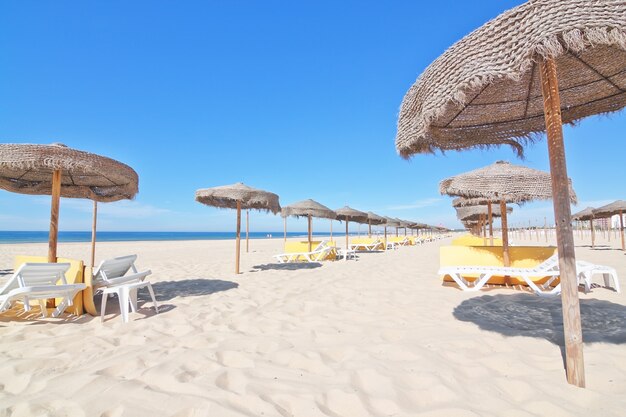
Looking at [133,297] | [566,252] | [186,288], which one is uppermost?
[566,252]

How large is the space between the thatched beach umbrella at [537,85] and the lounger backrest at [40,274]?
3983 millimetres

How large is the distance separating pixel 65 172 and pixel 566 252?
616 centimetres

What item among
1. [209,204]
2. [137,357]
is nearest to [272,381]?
[137,357]

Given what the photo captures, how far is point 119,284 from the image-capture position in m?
3.84

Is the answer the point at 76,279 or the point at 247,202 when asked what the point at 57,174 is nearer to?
the point at 76,279

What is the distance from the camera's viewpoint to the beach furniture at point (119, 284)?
10.7 feet

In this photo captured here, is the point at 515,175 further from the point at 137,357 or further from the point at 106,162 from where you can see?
the point at 106,162

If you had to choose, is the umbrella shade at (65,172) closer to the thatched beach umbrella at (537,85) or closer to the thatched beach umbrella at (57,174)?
the thatched beach umbrella at (57,174)

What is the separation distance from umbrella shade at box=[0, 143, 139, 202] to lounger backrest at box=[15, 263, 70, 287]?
1.12 m

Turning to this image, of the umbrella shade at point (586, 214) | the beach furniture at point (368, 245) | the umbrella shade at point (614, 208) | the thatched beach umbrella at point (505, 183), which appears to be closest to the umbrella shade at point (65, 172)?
the thatched beach umbrella at point (505, 183)

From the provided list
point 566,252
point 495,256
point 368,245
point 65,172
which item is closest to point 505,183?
point 495,256

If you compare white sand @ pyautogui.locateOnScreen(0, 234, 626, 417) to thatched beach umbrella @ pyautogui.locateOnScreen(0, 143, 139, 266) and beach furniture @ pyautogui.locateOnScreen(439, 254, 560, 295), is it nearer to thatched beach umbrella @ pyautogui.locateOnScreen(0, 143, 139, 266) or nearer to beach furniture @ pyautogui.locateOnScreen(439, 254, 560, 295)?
beach furniture @ pyautogui.locateOnScreen(439, 254, 560, 295)

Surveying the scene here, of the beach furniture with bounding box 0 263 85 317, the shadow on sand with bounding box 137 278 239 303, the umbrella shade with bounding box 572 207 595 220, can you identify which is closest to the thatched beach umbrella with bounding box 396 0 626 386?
the beach furniture with bounding box 0 263 85 317

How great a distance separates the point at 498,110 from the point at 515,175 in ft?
7.35
